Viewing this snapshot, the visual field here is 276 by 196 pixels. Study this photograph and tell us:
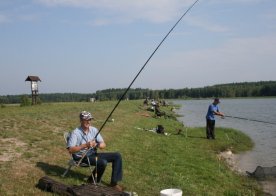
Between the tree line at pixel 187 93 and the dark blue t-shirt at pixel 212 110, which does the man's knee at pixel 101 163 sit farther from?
the tree line at pixel 187 93

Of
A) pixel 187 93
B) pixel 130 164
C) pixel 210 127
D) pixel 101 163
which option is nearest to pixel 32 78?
pixel 210 127

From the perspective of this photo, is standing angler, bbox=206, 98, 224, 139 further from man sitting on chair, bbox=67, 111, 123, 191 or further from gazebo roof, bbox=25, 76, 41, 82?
gazebo roof, bbox=25, 76, 41, 82

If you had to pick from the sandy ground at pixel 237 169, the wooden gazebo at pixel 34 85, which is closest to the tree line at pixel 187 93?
the wooden gazebo at pixel 34 85

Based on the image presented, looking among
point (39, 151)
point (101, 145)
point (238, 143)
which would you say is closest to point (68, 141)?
point (101, 145)

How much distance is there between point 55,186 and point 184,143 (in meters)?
12.0

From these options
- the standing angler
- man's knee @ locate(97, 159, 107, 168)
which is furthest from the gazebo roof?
man's knee @ locate(97, 159, 107, 168)

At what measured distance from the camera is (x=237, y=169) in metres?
15.4

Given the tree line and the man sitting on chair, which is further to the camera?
the tree line

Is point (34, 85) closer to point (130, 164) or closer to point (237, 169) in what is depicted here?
point (237, 169)

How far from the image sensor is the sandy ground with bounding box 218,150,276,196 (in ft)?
39.1

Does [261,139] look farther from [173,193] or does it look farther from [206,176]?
[173,193]

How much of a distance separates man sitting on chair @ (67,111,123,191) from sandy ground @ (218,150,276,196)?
4.93 m

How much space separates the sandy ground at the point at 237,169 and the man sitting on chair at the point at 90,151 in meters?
4.93

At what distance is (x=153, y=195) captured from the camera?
30.5ft
